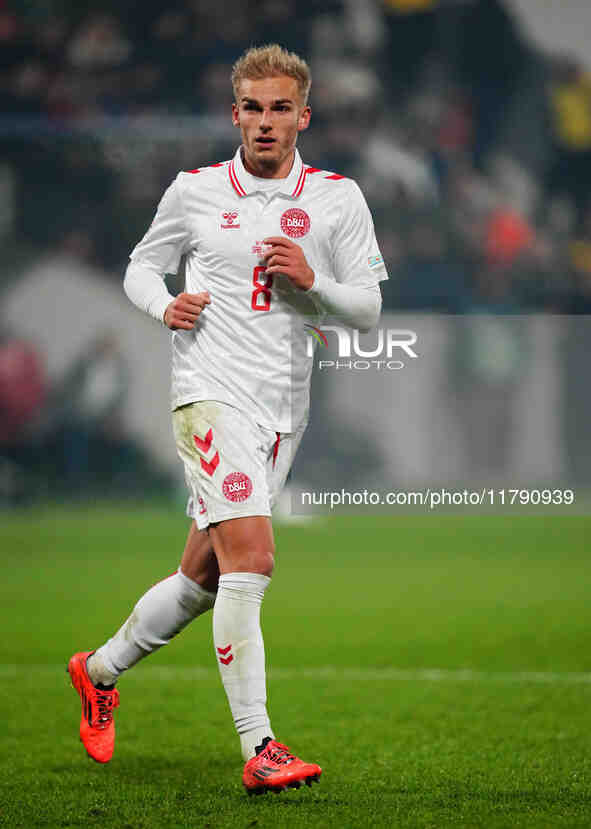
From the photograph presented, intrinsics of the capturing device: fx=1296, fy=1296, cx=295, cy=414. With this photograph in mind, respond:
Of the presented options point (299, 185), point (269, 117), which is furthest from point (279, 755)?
point (269, 117)

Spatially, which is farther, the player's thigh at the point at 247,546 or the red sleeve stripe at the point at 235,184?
the red sleeve stripe at the point at 235,184

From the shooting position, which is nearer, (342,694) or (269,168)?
(269,168)

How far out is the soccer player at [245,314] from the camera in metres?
3.16

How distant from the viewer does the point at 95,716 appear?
11.6 feet

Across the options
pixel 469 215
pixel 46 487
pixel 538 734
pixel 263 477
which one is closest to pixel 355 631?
pixel 538 734

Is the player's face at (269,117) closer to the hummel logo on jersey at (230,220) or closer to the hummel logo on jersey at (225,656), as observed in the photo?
the hummel logo on jersey at (230,220)

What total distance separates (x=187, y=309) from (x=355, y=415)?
11.4ft

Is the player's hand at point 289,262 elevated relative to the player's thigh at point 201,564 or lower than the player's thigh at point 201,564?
elevated

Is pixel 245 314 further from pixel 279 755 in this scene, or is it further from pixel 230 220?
pixel 279 755

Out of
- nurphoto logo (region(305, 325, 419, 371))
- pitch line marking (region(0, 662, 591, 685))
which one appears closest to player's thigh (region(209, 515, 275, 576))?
nurphoto logo (region(305, 325, 419, 371))

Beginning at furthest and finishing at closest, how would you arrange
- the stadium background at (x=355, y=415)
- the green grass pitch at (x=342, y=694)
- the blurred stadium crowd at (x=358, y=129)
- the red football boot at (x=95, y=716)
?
1. the blurred stadium crowd at (x=358, y=129)
2. the stadium background at (x=355, y=415)
3. the red football boot at (x=95, y=716)
4. the green grass pitch at (x=342, y=694)

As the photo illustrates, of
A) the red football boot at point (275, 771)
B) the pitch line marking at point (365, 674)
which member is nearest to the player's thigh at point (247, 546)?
the red football boot at point (275, 771)

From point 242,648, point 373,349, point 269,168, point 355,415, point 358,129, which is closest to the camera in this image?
point 242,648

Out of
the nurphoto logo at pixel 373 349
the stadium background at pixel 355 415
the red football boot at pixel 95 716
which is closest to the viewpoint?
the red football boot at pixel 95 716
